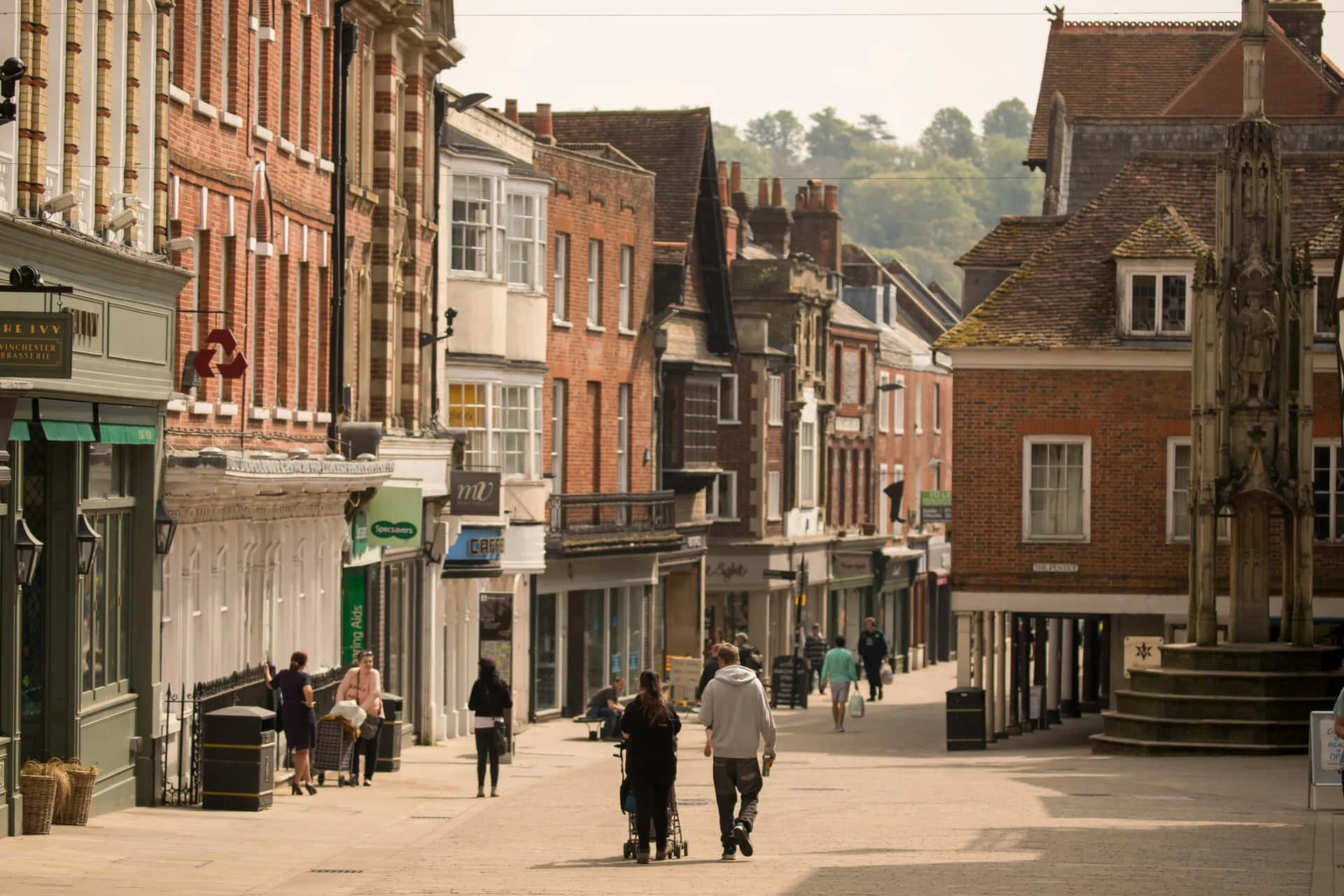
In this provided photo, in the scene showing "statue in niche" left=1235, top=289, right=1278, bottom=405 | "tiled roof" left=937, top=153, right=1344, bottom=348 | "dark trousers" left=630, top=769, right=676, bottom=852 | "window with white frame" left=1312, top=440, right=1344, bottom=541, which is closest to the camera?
"dark trousers" left=630, top=769, right=676, bottom=852

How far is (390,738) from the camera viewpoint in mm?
29531

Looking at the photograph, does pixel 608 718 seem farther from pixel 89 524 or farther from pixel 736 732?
pixel 736 732

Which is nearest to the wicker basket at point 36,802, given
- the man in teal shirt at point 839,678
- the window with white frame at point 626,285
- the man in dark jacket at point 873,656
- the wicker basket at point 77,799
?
the wicker basket at point 77,799

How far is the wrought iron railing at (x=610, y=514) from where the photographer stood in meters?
45.3

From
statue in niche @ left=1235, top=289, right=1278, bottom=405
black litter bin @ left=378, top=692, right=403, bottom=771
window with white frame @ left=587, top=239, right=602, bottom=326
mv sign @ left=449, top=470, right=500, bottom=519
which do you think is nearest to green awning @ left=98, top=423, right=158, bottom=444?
black litter bin @ left=378, top=692, right=403, bottom=771

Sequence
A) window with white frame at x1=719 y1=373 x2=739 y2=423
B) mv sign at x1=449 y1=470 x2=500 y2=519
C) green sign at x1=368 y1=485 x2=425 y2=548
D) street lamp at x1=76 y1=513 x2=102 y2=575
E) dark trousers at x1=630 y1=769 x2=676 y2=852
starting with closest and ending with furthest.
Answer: dark trousers at x1=630 y1=769 x2=676 y2=852 < street lamp at x1=76 y1=513 x2=102 y2=575 < green sign at x1=368 y1=485 x2=425 y2=548 < mv sign at x1=449 y1=470 x2=500 y2=519 < window with white frame at x1=719 y1=373 x2=739 y2=423

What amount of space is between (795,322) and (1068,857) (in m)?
44.6

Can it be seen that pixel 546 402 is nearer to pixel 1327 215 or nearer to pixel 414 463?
pixel 414 463

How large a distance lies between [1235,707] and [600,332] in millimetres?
19036

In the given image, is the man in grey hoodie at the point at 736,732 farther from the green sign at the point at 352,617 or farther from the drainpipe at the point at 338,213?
the green sign at the point at 352,617

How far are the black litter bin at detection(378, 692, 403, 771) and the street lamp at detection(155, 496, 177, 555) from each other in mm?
7297

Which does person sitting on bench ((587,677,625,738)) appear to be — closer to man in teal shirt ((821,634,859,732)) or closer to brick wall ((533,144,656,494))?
man in teal shirt ((821,634,859,732))

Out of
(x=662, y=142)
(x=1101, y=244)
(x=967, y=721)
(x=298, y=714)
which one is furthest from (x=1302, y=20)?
(x=298, y=714)

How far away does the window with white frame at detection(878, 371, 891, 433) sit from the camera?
73.6 m
